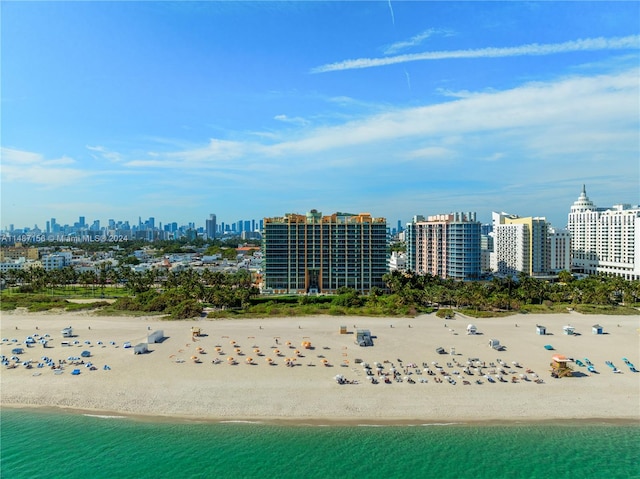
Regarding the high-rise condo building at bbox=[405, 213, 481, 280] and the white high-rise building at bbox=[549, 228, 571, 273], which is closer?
the high-rise condo building at bbox=[405, 213, 481, 280]

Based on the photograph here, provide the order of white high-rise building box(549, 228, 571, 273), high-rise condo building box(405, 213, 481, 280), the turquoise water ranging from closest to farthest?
the turquoise water → high-rise condo building box(405, 213, 481, 280) → white high-rise building box(549, 228, 571, 273)

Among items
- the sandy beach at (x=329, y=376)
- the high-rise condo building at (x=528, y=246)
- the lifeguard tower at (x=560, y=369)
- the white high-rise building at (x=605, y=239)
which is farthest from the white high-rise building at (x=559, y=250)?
the lifeguard tower at (x=560, y=369)

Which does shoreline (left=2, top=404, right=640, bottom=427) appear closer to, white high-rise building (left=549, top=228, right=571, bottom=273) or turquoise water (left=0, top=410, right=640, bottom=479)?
turquoise water (left=0, top=410, right=640, bottom=479)

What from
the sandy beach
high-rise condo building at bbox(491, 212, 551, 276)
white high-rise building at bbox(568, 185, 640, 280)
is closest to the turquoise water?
the sandy beach

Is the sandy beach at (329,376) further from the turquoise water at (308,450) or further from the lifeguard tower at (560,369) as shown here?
the turquoise water at (308,450)

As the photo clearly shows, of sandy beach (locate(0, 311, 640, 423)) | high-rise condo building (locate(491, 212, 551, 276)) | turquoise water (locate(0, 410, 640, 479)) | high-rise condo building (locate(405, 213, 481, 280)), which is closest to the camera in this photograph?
turquoise water (locate(0, 410, 640, 479))

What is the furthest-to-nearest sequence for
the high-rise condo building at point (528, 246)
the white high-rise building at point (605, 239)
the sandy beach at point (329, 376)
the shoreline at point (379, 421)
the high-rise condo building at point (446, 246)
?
the high-rise condo building at point (528, 246) < the white high-rise building at point (605, 239) < the high-rise condo building at point (446, 246) < the sandy beach at point (329, 376) < the shoreline at point (379, 421)
